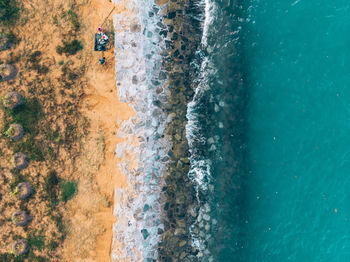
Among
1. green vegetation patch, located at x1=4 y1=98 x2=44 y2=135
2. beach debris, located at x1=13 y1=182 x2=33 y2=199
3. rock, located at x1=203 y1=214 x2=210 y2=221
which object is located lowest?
rock, located at x1=203 y1=214 x2=210 y2=221

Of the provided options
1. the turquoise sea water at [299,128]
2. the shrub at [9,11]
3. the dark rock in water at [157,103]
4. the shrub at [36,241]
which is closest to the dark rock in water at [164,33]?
the dark rock in water at [157,103]

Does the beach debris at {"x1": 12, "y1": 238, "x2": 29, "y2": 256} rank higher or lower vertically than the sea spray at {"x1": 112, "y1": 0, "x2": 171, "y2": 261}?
lower

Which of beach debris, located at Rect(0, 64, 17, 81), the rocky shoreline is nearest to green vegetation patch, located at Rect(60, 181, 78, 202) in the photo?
the rocky shoreline

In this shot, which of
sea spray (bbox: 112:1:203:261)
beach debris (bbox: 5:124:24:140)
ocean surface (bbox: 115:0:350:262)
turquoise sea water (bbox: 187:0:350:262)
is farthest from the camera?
turquoise sea water (bbox: 187:0:350:262)

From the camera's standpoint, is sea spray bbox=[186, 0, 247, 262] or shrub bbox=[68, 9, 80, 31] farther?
sea spray bbox=[186, 0, 247, 262]

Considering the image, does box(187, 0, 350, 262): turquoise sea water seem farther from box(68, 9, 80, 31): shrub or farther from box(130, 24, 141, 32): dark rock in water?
box(68, 9, 80, 31): shrub

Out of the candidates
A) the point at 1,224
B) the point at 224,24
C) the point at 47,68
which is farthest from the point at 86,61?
the point at 1,224

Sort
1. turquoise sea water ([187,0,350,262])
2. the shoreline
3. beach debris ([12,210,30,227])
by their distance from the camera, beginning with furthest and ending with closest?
1. turquoise sea water ([187,0,350,262])
2. the shoreline
3. beach debris ([12,210,30,227])
